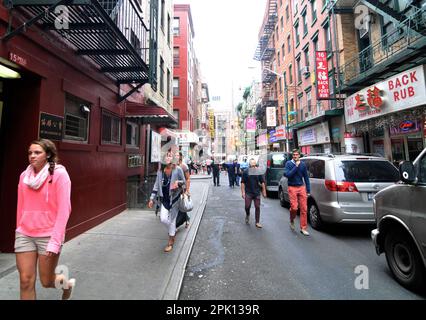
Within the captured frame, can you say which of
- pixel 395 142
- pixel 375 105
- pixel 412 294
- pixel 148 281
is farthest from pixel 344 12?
pixel 148 281

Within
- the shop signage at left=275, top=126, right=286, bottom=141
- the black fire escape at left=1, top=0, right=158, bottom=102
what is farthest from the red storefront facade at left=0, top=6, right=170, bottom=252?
the shop signage at left=275, top=126, right=286, bottom=141

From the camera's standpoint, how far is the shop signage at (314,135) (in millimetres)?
17250

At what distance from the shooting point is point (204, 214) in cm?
823

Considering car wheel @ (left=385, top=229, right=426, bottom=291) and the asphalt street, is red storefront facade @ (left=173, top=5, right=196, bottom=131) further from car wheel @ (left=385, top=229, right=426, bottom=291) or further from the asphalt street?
car wheel @ (left=385, top=229, right=426, bottom=291)

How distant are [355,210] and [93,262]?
17.4 feet

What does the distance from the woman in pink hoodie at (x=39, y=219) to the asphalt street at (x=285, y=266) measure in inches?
64.2

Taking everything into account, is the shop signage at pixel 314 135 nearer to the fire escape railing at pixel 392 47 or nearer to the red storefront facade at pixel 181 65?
the fire escape railing at pixel 392 47

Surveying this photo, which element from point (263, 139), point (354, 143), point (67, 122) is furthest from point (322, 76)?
point (263, 139)

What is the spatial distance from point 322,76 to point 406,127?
6.38 m

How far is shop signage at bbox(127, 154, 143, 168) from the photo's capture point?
8836mm

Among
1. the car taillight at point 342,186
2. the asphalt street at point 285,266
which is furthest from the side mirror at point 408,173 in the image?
the car taillight at point 342,186

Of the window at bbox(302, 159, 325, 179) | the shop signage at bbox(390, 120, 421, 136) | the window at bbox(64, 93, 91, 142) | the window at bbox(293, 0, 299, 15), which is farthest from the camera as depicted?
→ the window at bbox(293, 0, 299, 15)

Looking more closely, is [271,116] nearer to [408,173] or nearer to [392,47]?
[392,47]

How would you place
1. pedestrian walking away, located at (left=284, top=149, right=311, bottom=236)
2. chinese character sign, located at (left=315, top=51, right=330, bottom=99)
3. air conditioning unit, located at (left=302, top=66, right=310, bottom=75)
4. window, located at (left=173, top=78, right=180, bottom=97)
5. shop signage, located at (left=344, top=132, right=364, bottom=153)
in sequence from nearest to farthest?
pedestrian walking away, located at (left=284, top=149, right=311, bottom=236)
shop signage, located at (left=344, top=132, right=364, bottom=153)
chinese character sign, located at (left=315, top=51, right=330, bottom=99)
air conditioning unit, located at (left=302, top=66, right=310, bottom=75)
window, located at (left=173, top=78, right=180, bottom=97)
